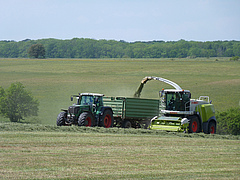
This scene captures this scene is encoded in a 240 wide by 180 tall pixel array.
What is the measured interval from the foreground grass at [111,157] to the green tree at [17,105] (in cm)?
2387

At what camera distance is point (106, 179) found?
9.88 m

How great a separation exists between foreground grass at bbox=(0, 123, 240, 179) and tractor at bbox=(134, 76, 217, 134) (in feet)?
14.2

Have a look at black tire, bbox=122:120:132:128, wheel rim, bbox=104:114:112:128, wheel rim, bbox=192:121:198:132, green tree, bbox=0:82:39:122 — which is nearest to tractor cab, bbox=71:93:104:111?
wheel rim, bbox=104:114:112:128

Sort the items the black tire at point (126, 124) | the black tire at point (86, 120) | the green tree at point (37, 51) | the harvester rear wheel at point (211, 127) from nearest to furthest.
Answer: the black tire at point (86, 120) → the black tire at point (126, 124) → the harvester rear wheel at point (211, 127) → the green tree at point (37, 51)

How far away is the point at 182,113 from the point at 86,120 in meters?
5.52

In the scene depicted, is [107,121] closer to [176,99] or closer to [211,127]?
[176,99]

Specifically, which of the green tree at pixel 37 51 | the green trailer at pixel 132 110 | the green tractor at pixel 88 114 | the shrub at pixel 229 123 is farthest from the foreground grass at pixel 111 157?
the green tree at pixel 37 51

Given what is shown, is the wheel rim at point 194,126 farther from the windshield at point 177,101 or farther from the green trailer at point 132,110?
the green trailer at point 132,110

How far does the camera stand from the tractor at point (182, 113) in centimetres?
2245

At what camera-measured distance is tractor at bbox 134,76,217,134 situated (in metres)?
22.5

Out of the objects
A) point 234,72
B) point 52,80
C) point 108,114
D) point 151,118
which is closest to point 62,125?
point 108,114

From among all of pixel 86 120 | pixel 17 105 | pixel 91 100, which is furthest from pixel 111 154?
pixel 17 105

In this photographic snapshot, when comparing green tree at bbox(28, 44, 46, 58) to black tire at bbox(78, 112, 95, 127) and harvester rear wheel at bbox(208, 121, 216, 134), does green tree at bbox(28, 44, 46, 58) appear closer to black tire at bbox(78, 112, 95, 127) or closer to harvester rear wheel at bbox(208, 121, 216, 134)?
harvester rear wheel at bbox(208, 121, 216, 134)

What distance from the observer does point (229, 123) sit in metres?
31.4
